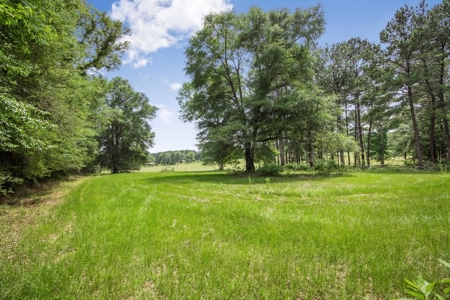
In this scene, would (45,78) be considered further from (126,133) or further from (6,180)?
(126,133)

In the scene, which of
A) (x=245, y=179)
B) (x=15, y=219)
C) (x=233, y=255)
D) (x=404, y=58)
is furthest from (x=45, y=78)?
(x=404, y=58)

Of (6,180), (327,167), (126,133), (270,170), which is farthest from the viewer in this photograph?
(126,133)

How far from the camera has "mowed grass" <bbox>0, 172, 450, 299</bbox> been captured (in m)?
2.33

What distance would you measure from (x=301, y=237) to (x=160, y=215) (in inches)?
140

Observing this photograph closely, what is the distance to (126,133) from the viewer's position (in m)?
37.7

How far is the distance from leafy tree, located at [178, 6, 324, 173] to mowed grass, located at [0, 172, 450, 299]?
36.4ft

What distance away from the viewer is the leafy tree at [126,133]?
36781 millimetres

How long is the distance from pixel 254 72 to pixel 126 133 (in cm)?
2833

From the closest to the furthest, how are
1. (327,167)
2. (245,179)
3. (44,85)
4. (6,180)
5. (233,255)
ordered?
(233,255) → (6,180) → (44,85) → (245,179) → (327,167)

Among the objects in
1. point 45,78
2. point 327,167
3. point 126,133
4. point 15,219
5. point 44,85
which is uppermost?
point 126,133

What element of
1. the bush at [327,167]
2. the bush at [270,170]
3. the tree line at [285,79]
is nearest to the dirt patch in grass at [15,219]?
the tree line at [285,79]

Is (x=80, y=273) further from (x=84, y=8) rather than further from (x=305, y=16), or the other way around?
(x=305, y=16)

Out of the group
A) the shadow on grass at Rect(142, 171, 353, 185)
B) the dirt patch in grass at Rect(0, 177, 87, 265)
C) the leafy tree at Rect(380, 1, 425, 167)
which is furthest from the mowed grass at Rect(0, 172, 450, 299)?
the leafy tree at Rect(380, 1, 425, 167)

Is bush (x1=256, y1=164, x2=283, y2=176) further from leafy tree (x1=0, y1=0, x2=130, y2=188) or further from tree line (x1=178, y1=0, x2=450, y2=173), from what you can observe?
leafy tree (x1=0, y1=0, x2=130, y2=188)
